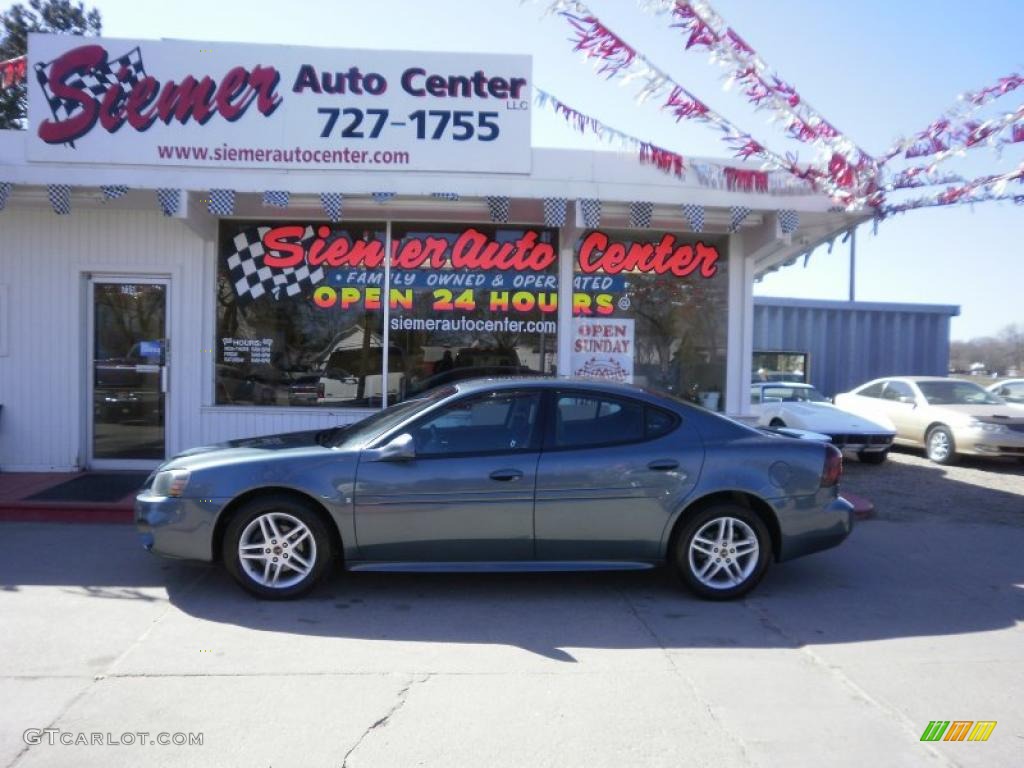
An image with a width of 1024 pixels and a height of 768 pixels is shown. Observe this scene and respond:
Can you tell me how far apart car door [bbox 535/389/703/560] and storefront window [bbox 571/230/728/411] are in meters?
4.28

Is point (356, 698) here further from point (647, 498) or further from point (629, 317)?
point (629, 317)

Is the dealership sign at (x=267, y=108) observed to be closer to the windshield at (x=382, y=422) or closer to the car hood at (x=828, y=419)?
the windshield at (x=382, y=422)

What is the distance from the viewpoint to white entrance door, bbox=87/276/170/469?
928cm

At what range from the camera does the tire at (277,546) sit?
512cm

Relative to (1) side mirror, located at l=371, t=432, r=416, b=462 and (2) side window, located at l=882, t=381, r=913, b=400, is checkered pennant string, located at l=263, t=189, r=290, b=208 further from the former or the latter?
(2) side window, located at l=882, t=381, r=913, b=400

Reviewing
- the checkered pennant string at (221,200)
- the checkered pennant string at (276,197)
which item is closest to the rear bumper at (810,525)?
the checkered pennant string at (276,197)

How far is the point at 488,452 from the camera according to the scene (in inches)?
206

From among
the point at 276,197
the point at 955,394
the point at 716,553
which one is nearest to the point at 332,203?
the point at 276,197

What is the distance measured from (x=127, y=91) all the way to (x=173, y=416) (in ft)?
11.8

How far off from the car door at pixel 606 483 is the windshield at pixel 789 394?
9737mm

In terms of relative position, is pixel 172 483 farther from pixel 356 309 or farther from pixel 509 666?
pixel 356 309

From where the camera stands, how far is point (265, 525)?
5137 mm

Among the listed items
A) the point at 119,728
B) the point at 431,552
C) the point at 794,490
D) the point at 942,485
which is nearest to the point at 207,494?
the point at 431,552

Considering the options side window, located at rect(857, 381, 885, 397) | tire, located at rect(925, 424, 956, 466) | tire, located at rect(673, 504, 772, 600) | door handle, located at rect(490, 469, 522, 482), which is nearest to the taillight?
tire, located at rect(673, 504, 772, 600)
